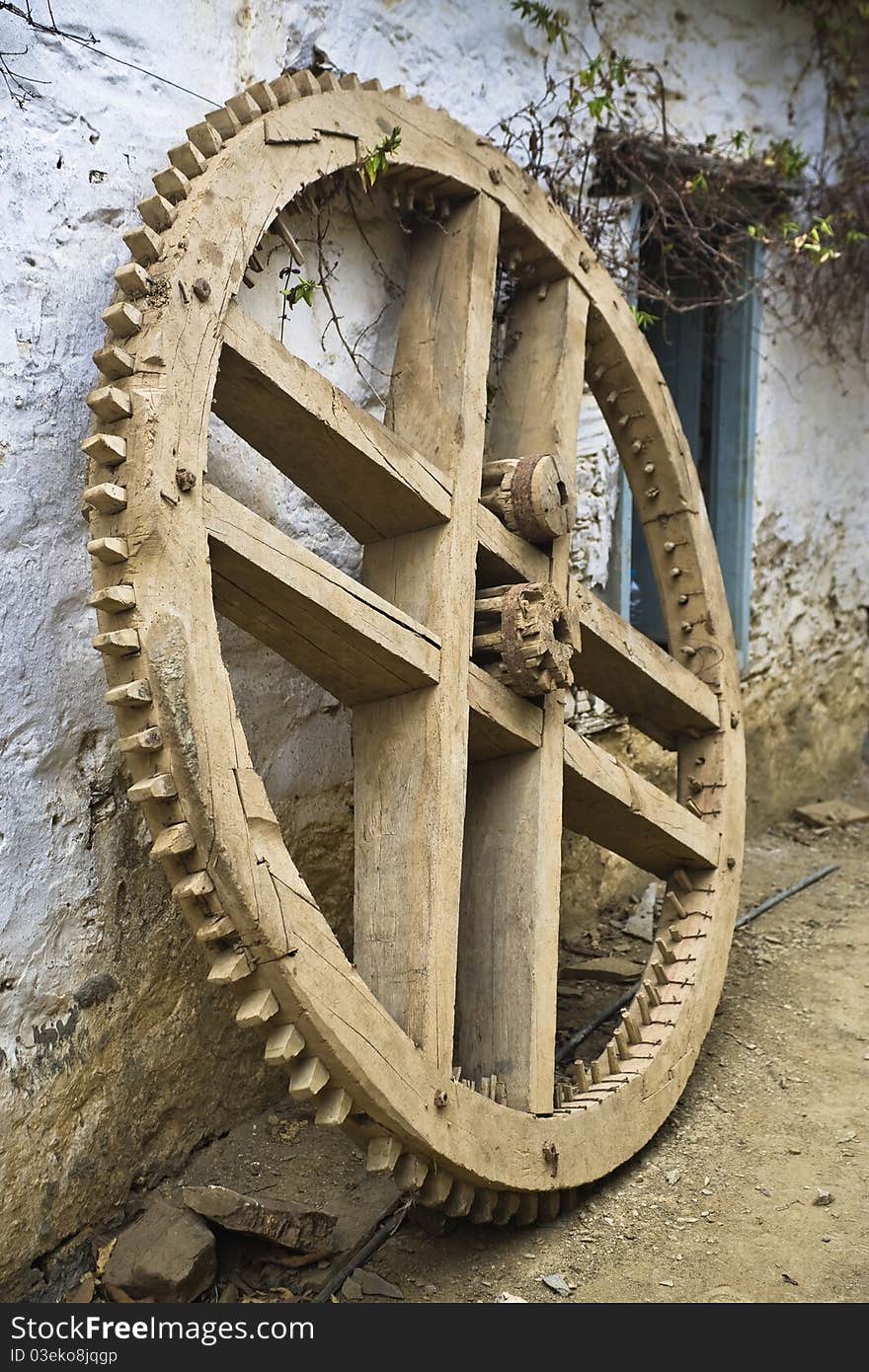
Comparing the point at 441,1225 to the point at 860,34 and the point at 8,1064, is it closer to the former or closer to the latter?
the point at 8,1064

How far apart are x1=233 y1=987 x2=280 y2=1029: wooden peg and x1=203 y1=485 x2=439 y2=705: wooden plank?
64cm

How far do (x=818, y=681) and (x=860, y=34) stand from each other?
2.51 meters

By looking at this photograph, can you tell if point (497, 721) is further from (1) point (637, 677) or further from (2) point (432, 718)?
(1) point (637, 677)

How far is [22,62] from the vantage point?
7.21 feet

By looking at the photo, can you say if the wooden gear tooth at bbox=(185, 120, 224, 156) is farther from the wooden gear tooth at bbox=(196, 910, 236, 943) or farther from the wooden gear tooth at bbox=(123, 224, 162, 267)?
the wooden gear tooth at bbox=(196, 910, 236, 943)

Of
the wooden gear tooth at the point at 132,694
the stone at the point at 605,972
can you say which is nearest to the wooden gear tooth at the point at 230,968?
the wooden gear tooth at the point at 132,694

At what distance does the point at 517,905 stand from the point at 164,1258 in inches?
37.1

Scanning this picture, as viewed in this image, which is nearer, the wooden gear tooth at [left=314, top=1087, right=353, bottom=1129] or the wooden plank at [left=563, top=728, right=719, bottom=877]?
the wooden gear tooth at [left=314, top=1087, right=353, bottom=1129]

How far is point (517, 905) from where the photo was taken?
266 centimetres

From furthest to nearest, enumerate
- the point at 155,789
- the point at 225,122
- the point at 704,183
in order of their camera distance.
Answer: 1. the point at 704,183
2. the point at 225,122
3. the point at 155,789

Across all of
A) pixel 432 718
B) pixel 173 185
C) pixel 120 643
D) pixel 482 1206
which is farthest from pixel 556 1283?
pixel 173 185

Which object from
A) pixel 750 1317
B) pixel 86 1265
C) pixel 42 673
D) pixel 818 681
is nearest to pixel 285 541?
pixel 42 673

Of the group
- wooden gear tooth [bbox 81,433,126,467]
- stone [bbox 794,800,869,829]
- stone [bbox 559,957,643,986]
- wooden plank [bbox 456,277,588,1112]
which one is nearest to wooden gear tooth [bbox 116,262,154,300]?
wooden gear tooth [bbox 81,433,126,467]

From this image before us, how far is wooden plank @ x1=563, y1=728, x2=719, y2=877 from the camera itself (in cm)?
290
